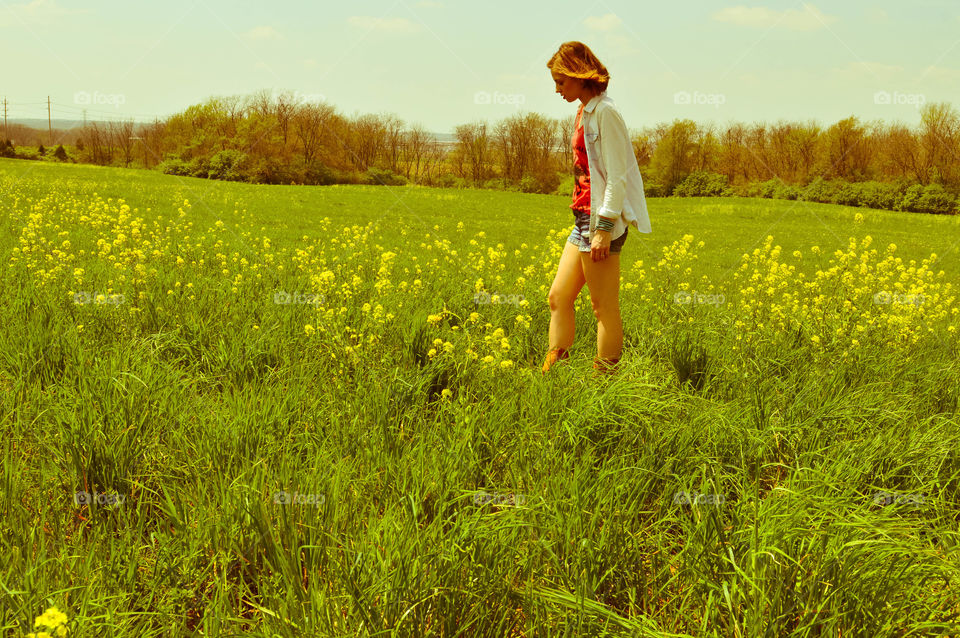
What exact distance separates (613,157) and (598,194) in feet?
0.89

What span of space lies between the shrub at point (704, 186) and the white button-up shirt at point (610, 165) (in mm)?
53665

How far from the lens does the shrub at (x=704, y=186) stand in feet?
176

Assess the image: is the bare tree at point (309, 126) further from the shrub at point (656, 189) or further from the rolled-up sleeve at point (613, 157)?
the rolled-up sleeve at point (613, 157)

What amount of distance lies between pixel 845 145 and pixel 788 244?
146ft

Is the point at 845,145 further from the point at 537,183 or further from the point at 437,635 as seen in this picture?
the point at 437,635

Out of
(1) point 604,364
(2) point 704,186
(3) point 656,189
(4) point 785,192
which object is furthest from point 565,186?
(1) point 604,364

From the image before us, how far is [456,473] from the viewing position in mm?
2742

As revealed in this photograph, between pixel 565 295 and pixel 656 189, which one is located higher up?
pixel 656 189
